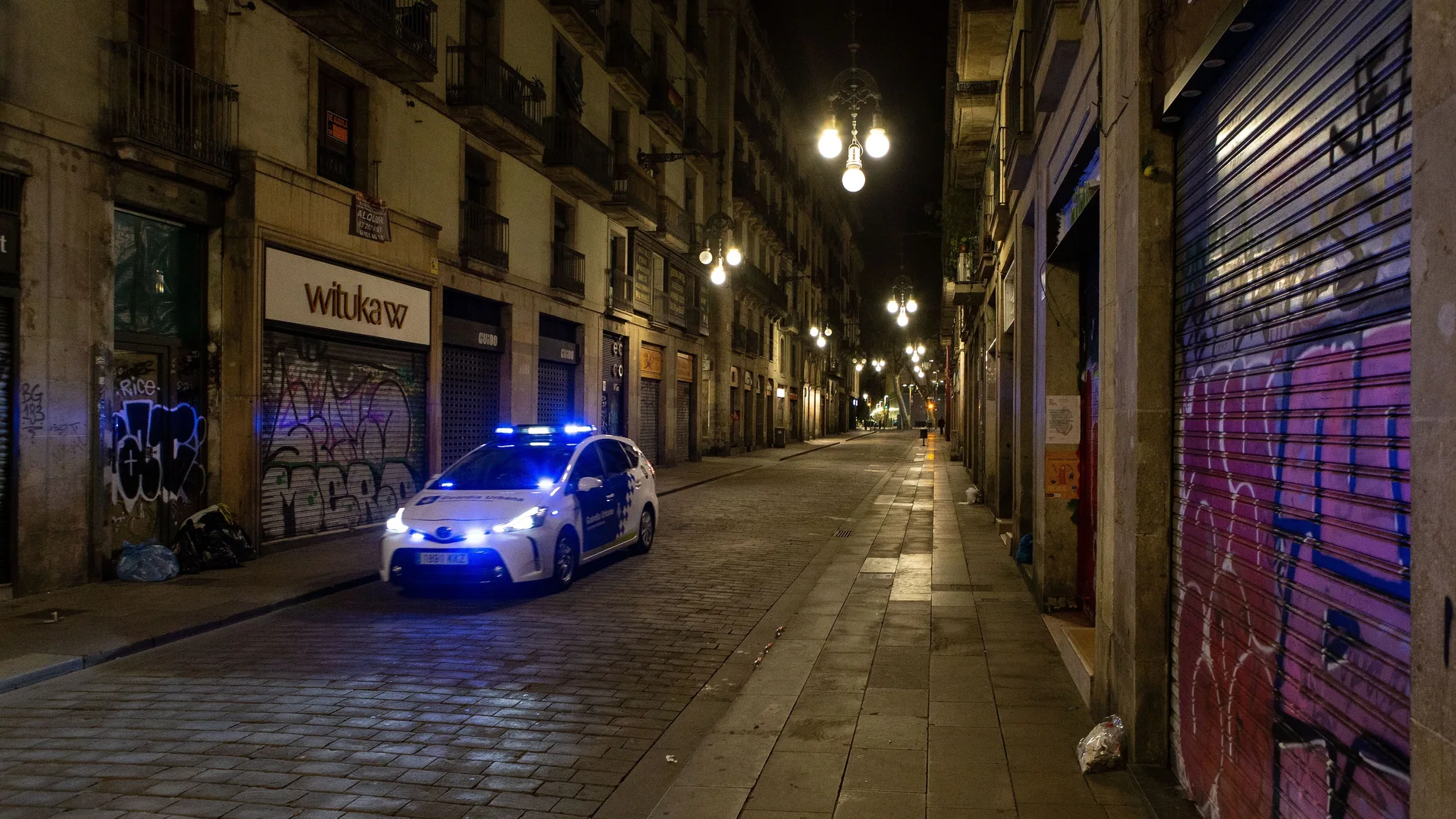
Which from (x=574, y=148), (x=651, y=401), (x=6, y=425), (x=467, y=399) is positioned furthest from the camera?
(x=651, y=401)

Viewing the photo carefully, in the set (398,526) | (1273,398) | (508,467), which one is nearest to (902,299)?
(508,467)

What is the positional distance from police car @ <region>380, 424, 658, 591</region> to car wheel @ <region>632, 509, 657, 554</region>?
0.03m

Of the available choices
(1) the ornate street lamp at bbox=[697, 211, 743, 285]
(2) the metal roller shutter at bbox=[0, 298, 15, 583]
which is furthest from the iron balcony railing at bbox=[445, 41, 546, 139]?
(2) the metal roller shutter at bbox=[0, 298, 15, 583]

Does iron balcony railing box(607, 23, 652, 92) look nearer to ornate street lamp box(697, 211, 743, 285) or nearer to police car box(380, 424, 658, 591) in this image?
ornate street lamp box(697, 211, 743, 285)

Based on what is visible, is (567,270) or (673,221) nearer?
(567,270)

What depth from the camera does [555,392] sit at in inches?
915

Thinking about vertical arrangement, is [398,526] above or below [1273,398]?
below

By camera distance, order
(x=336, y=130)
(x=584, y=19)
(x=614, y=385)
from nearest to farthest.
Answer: (x=336, y=130), (x=584, y=19), (x=614, y=385)

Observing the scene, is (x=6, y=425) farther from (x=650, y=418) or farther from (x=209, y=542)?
(x=650, y=418)

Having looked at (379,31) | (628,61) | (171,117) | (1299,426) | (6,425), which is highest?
(628,61)

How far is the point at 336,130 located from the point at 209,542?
7.10 metres

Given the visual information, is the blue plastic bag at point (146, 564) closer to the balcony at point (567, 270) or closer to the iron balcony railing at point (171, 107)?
the iron balcony railing at point (171, 107)

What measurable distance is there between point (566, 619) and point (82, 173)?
7309mm

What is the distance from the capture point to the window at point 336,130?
47.0 ft
